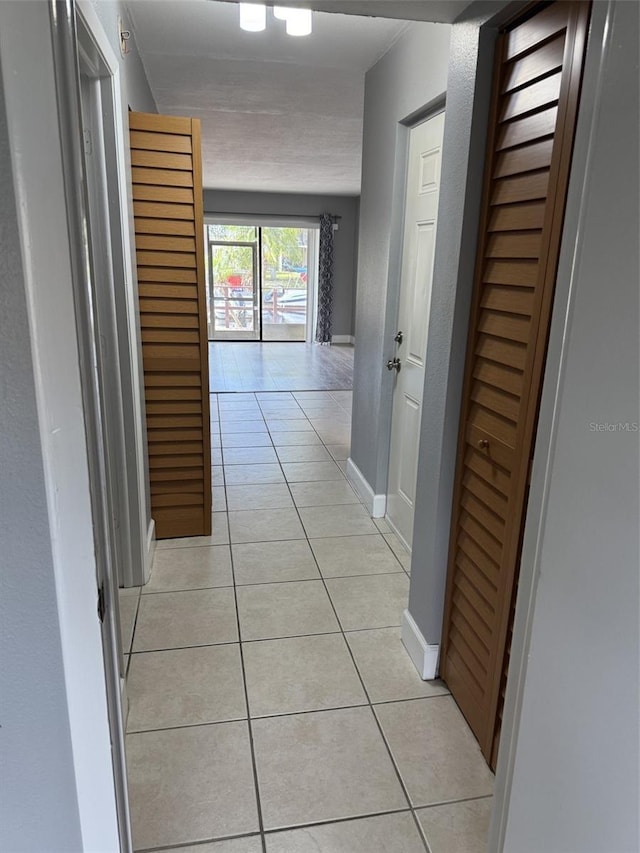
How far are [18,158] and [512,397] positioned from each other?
1.22m

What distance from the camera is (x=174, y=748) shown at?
67.2 inches

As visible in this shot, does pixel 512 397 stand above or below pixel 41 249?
below

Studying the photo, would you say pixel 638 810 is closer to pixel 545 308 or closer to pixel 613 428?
pixel 613 428

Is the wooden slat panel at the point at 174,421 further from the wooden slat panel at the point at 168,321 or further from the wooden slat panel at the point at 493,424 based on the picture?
the wooden slat panel at the point at 493,424

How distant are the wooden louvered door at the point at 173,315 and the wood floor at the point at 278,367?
11.7 ft

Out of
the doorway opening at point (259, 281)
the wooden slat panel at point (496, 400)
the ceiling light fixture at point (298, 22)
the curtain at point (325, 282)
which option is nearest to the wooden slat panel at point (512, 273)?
the wooden slat panel at point (496, 400)

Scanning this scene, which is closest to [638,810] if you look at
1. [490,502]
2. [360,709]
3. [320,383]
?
[490,502]

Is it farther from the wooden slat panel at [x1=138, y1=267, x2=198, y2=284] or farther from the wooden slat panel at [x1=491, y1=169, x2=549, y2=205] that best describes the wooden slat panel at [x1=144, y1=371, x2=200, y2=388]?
the wooden slat panel at [x1=491, y1=169, x2=549, y2=205]

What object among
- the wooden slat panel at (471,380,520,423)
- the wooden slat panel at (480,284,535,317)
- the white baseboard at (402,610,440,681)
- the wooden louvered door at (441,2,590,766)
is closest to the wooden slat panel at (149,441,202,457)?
the white baseboard at (402,610,440,681)

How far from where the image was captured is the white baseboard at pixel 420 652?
2.01m

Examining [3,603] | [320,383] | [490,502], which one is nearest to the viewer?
[3,603]

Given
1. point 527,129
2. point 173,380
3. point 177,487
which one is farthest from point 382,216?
point 177,487

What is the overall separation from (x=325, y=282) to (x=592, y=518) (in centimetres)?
947

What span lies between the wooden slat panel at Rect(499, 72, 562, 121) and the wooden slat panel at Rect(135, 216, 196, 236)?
4.99ft
